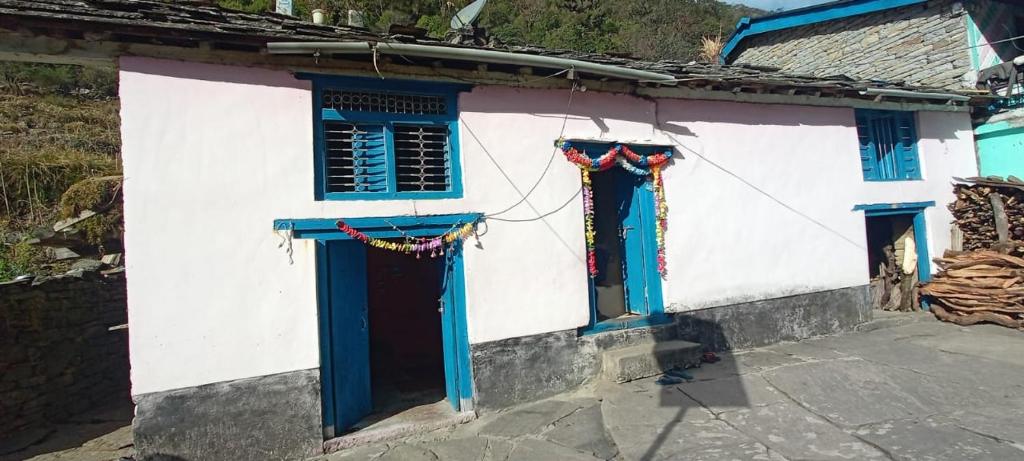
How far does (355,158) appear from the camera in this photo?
5184mm

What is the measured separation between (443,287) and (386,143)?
164 cm

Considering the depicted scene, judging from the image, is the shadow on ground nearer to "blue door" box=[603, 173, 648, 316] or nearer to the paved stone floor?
the paved stone floor

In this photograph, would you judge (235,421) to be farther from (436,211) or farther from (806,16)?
(806,16)

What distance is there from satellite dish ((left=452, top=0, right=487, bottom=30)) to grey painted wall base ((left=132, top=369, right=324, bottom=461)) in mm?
4731

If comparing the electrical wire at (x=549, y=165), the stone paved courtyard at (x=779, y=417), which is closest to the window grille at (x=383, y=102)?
the electrical wire at (x=549, y=165)

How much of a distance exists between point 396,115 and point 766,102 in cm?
534

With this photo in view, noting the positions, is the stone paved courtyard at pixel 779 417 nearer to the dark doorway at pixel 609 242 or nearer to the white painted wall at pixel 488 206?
the white painted wall at pixel 488 206

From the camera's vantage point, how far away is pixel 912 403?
15.8 ft

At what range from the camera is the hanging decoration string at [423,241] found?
4.95 meters

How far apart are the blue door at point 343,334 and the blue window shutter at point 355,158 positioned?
0.60m

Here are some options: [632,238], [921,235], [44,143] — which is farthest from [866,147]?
[44,143]

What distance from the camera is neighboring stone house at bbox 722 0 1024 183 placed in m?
8.84

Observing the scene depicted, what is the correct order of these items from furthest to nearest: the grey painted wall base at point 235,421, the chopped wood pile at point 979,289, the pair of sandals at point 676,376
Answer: the chopped wood pile at point 979,289
the pair of sandals at point 676,376
the grey painted wall base at point 235,421

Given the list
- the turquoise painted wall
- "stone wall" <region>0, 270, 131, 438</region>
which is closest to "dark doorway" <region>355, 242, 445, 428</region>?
"stone wall" <region>0, 270, 131, 438</region>
